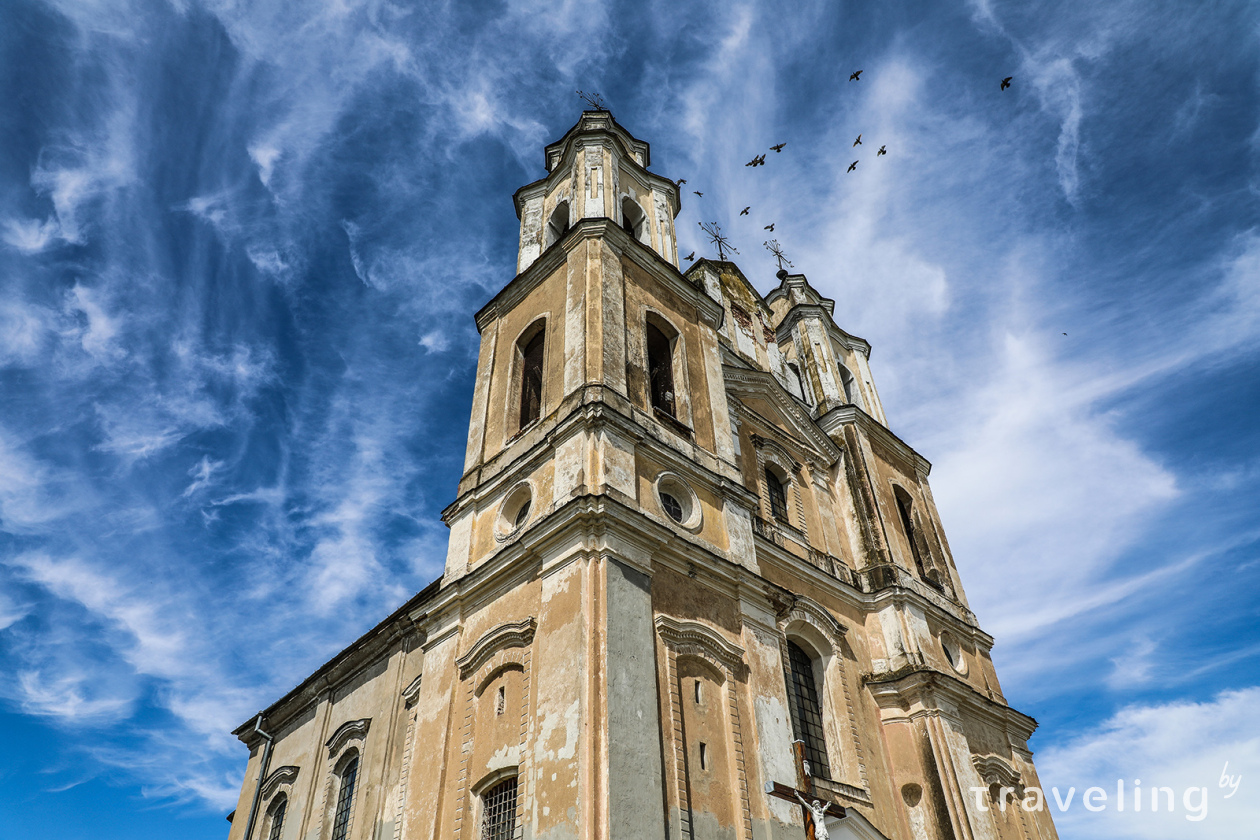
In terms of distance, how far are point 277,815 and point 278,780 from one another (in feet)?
2.36

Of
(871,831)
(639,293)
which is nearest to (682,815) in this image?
(871,831)

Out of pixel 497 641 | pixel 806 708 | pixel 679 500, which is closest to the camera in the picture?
pixel 497 641

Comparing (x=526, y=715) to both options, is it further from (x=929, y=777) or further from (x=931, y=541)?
(x=931, y=541)

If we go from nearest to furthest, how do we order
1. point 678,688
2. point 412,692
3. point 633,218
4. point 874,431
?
point 678,688
point 412,692
point 633,218
point 874,431

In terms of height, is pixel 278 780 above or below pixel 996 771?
above

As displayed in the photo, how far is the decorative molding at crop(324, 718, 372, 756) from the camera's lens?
16500mm

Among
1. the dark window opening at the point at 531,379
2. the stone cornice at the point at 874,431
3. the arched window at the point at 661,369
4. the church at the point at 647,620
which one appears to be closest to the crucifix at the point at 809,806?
the church at the point at 647,620

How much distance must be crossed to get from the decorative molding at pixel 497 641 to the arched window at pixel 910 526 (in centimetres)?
1093

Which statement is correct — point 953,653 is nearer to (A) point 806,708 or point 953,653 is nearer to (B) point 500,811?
(A) point 806,708

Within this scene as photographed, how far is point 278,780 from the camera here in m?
18.8

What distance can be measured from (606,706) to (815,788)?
503 cm

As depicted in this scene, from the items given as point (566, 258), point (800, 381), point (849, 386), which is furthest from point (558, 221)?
point (849, 386)

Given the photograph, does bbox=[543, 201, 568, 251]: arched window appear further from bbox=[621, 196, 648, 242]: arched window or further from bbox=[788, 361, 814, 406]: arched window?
Result: bbox=[788, 361, 814, 406]: arched window

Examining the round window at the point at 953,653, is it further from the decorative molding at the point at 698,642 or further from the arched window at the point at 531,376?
the arched window at the point at 531,376
